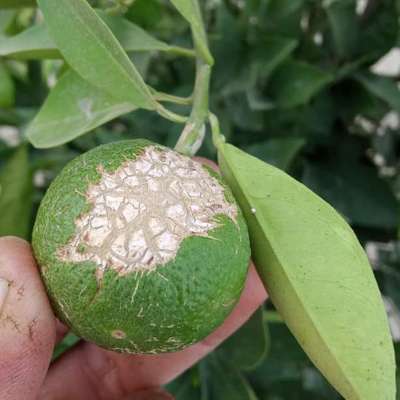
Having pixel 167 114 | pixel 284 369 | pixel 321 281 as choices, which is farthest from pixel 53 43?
pixel 284 369

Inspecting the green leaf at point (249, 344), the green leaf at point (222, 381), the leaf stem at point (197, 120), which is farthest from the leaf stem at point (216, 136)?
the green leaf at point (222, 381)

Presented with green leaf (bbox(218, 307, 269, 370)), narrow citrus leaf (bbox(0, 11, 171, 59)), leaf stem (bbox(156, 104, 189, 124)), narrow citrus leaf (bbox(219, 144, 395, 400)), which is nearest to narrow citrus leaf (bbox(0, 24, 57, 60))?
narrow citrus leaf (bbox(0, 11, 171, 59))

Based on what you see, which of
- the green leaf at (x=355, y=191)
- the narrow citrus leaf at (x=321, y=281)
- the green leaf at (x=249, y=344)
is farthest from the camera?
the green leaf at (x=355, y=191)

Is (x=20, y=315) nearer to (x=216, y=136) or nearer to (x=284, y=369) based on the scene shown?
(x=216, y=136)

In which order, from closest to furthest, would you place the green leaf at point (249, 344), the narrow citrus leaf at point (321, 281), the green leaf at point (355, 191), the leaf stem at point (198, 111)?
the narrow citrus leaf at point (321, 281)
the leaf stem at point (198, 111)
the green leaf at point (249, 344)
the green leaf at point (355, 191)

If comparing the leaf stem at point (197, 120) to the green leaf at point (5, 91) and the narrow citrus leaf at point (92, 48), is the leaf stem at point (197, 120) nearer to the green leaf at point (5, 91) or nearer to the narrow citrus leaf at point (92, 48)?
the narrow citrus leaf at point (92, 48)

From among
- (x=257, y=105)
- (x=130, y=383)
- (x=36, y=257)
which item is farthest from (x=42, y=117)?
(x=130, y=383)

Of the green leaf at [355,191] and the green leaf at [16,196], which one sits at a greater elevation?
the green leaf at [355,191]
